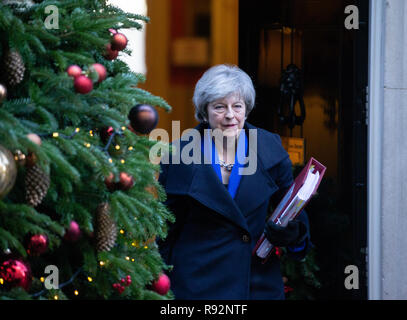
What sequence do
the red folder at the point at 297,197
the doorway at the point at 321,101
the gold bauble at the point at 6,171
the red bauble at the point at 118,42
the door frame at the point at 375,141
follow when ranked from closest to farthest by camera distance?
the gold bauble at the point at 6,171
the red bauble at the point at 118,42
the red folder at the point at 297,197
the door frame at the point at 375,141
the doorway at the point at 321,101

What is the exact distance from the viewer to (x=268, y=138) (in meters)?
3.28

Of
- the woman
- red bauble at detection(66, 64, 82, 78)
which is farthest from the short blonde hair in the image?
red bauble at detection(66, 64, 82, 78)

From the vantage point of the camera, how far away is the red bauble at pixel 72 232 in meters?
2.22

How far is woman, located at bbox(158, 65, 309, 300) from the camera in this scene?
307 centimetres

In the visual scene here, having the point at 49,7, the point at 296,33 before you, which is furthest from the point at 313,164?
the point at 296,33

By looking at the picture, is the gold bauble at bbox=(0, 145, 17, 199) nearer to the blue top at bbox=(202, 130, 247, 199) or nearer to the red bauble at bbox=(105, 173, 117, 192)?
the red bauble at bbox=(105, 173, 117, 192)

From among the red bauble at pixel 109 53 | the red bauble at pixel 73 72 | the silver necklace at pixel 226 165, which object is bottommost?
the silver necklace at pixel 226 165

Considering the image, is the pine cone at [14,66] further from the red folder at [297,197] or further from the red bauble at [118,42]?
the red folder at [297,197]

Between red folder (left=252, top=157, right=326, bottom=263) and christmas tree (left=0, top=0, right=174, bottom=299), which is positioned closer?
christmas tree (left=0, top=0, right=174, bottom=299)

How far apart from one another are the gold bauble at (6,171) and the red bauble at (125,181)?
38 cm

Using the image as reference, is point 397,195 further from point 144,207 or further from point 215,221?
point 144,207

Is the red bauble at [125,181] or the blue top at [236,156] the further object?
the blue top at [236,156]

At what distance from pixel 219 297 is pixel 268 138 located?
80cm

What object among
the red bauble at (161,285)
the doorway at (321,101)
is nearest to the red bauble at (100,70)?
the red bauble at (161,285)
